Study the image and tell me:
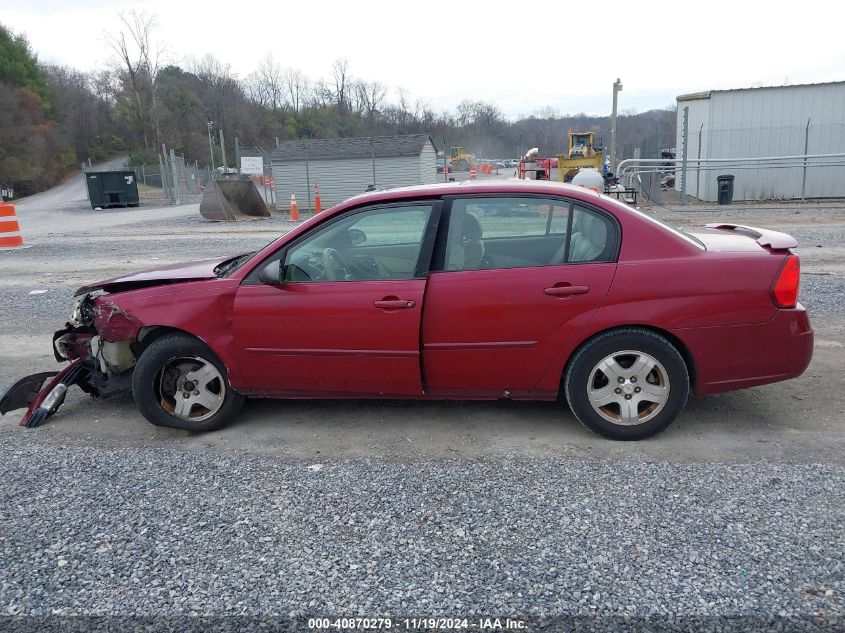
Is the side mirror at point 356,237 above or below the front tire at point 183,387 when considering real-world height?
above

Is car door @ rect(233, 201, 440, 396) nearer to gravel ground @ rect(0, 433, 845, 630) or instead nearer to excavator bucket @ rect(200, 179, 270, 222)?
gravel ground @ rect(0, 433, 845, 630)

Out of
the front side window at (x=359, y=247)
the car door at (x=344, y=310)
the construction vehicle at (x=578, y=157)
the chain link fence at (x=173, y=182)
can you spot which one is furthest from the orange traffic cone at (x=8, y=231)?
the construction vehicle at (x=578, y=157)

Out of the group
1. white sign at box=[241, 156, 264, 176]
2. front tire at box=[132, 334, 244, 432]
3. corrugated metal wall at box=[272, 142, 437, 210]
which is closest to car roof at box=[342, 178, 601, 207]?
front tire at box=[132, 334, 244, 432]

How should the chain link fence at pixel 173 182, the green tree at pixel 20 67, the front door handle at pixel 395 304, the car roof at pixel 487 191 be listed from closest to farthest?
the front door handle at pixel 395 304
the car roof at pixel 487 191
the chain link fence at pixel 173 182
the green tree at pixel 20 67

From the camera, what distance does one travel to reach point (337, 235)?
434 cm

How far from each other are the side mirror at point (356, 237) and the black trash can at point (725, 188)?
19.5 m

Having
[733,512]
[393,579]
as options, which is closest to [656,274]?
[733,512]

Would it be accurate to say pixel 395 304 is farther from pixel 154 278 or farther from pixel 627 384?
pixel 154 278

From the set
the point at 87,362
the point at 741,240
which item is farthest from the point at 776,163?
the point at 87,362

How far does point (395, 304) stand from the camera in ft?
13.4

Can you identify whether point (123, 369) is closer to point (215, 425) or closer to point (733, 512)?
point (215, 425)

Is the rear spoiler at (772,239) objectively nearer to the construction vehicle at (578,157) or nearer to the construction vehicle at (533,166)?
the construction vehicle at (533,166)

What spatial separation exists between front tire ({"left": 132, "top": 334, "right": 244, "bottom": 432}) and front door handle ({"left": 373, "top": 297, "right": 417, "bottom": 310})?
1162 millimetres

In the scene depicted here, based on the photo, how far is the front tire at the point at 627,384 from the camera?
3955mm
